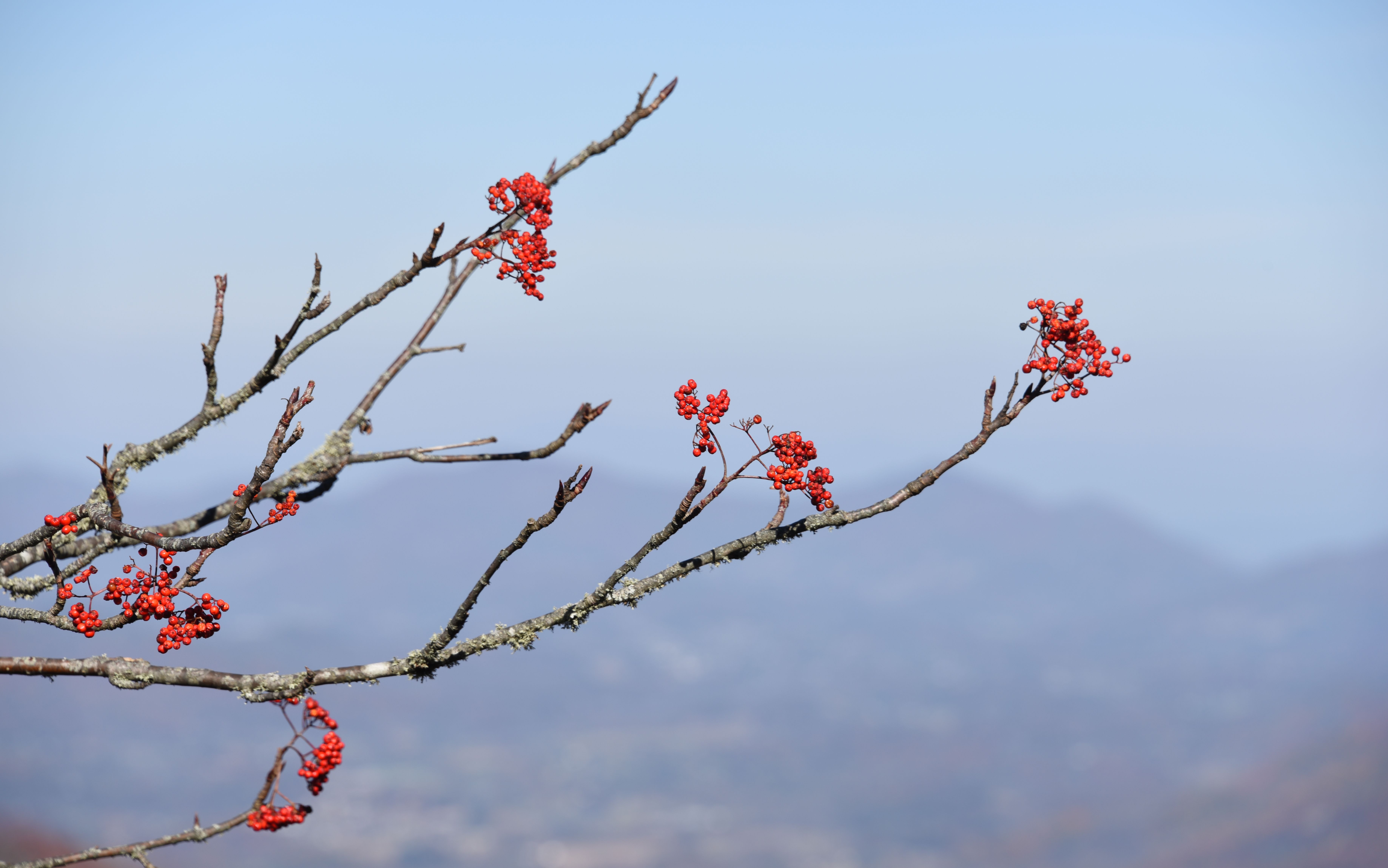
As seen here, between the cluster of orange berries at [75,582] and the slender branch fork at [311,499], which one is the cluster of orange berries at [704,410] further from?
the cluster of orange berries at [75,582]

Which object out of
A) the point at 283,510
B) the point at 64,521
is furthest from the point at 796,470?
the point at 64,521

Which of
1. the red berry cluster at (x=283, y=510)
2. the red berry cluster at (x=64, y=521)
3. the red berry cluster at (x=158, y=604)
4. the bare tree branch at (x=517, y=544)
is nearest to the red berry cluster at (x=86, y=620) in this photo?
the red berry cluster at (x=158, y=604)

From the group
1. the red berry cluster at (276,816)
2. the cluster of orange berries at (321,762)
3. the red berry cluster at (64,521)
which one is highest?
the red berry cluster at (64,521)

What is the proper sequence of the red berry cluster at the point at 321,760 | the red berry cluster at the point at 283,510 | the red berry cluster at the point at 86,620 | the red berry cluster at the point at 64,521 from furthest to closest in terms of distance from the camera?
the red berry cluster at the point at 86,620 → the red berry cluster at the point at 321,760 → the red berry cluster at the point at 64,521 → the red berry cluster at the point at 283,510

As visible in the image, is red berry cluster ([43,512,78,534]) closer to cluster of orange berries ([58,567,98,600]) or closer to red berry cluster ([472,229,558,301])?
cluster of orange berries ([58,567,98,600])

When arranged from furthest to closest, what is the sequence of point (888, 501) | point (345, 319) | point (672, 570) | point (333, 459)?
point (333, 459), point (345, 319), point (888, 501), point (672, 570)

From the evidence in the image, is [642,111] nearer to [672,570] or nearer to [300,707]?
[672,570]

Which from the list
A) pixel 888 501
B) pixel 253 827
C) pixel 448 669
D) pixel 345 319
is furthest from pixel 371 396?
pixel 888 501
